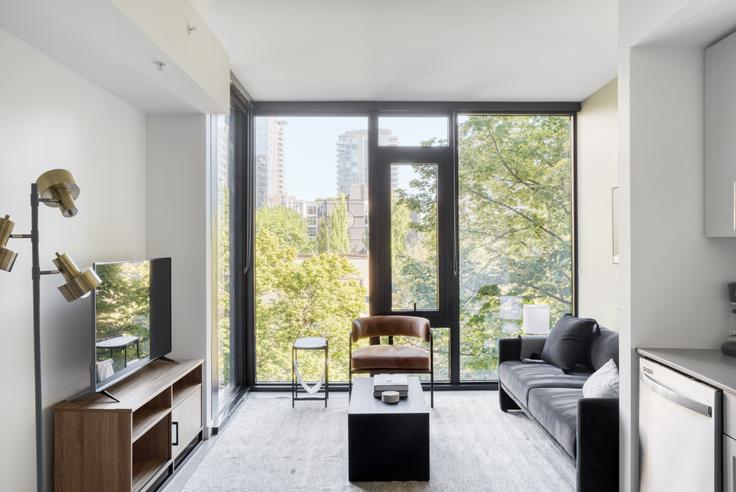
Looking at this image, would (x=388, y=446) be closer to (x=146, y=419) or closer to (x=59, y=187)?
(x=146, y=419)

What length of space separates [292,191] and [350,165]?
2.01 feet

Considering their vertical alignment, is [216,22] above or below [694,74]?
above

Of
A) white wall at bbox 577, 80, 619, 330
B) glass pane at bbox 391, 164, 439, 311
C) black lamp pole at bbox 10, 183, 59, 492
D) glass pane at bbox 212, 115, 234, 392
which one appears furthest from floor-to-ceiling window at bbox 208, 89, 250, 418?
white wall at bbox 577, 80, 619, 330

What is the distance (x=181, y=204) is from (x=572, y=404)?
2859 mm

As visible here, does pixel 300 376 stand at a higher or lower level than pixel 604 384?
lower

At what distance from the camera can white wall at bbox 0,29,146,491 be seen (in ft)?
6.88

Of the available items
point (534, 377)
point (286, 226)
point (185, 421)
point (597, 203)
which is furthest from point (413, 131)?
point (185, 421)

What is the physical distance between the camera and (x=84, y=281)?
1.82 m

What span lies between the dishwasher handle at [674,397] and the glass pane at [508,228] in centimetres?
248

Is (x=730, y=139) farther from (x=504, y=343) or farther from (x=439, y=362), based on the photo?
(x=439, y=362)

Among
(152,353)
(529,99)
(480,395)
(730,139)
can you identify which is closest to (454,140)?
(529,99)

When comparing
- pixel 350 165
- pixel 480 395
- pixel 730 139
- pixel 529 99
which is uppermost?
pixel 529 99

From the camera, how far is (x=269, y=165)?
186 inches

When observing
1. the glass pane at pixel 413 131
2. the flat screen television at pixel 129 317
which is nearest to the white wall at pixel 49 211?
the flat screen television at pixel 129 317
